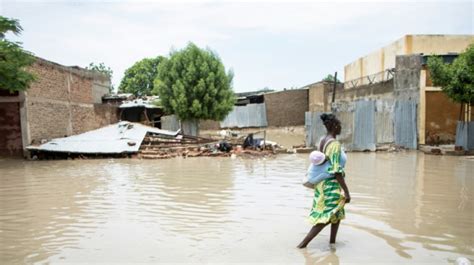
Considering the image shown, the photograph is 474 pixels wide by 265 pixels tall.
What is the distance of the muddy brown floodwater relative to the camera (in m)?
4.54

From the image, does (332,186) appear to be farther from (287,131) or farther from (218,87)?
(287,131)

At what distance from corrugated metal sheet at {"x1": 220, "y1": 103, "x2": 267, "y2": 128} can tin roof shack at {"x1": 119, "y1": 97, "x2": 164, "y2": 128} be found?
5898mm

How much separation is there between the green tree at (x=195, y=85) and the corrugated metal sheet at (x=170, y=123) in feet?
11.7

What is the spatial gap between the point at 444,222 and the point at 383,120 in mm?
12741

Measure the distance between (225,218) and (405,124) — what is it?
46.0ft

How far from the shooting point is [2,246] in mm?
4910

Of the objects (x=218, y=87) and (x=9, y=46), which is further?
(x=218, y=87)

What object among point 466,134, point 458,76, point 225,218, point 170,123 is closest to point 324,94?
point 170,123

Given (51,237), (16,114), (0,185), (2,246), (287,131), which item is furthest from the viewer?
(287,131)

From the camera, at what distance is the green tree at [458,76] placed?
14.8 m

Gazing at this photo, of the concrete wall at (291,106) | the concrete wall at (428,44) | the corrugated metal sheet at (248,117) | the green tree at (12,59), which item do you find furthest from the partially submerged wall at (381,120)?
the corrugated metal sheet at (248,117)

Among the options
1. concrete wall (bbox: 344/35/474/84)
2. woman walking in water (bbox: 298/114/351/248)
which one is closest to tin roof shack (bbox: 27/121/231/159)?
woman walking in water (bbox: 298/114/351/248)

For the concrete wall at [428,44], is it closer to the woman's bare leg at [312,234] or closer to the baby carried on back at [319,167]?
the baby carried on back at [319,167]

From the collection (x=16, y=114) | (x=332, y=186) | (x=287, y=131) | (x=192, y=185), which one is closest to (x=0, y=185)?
(x=192, y=185)
